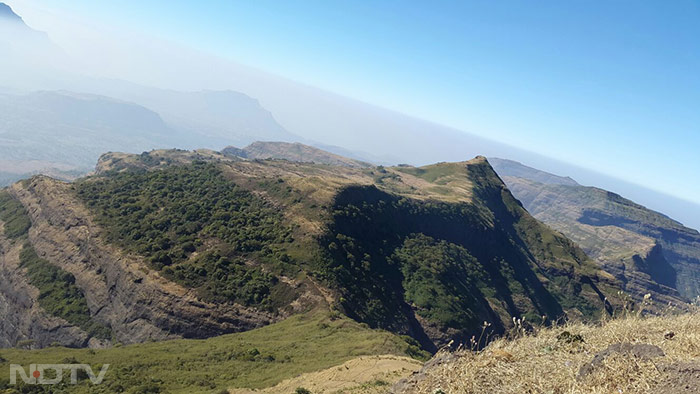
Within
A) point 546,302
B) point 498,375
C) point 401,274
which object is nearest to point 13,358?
point 498,375

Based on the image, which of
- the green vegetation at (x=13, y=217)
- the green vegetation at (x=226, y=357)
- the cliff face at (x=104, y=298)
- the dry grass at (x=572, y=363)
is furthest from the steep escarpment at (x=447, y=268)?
the green vegetation at (x=13, y=217)

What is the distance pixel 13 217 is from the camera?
83000 mm

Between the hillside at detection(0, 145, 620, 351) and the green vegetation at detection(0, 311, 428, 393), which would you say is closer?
the green vegetation at detection(0, 311, 428, 393)

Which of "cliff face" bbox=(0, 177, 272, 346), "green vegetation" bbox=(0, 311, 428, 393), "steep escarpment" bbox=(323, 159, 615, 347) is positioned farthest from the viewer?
"steep escarpment" bbox=(323, 159, 615, 347)

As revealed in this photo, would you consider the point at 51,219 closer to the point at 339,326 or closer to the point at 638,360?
the point at 339,326

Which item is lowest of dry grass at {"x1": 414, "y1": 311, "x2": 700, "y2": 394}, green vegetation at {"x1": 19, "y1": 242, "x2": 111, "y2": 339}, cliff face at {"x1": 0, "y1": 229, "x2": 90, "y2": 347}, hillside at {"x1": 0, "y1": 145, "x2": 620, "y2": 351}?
cliff face at {"x1": 0, "y1": 229, "x2": 90, "y2": 347}

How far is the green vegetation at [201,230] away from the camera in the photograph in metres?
52.8

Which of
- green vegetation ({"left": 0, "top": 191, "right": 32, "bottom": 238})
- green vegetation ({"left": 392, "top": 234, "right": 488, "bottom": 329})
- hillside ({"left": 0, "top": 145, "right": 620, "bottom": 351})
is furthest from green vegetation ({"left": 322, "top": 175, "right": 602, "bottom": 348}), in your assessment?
green vegetation ({"left": 0, "top": 191, "right": 32, "bottom": 238})

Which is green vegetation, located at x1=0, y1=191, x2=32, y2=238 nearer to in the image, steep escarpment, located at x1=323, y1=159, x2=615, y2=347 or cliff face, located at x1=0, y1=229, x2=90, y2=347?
cliff face, located at x1=0, y1=229, x2=90, y2=347

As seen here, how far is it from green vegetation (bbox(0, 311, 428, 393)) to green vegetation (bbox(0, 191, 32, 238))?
55301 millimetres

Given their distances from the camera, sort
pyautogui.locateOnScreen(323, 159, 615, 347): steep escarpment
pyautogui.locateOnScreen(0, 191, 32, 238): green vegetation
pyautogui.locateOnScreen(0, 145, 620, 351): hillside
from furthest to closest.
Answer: pyautogui.locateOnScreen(0, 191, 32, 238): green vegetation → pyautogui.locateOnScreen(323, 159, 615, 347): steep escarpment → pyautogui.locateOnScreen(0, 145, 620, 351): hillside

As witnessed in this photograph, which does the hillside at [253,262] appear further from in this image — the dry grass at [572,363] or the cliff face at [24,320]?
the dry grass at [572,363]

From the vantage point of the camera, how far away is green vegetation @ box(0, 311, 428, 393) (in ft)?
93.5

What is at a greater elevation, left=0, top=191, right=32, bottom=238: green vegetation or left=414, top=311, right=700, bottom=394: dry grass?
left=414, top=311, right=700, bottom=394: dry grass
